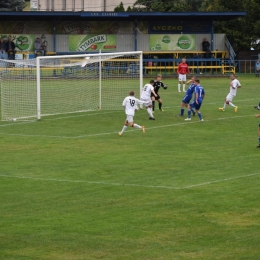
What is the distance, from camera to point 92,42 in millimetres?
63781

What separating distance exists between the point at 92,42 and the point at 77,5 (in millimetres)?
35914

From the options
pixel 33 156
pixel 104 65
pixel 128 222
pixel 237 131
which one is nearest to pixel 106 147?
pixel 33 156

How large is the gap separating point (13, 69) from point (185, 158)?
2007 centimetres

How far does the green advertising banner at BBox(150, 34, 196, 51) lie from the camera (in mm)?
64562

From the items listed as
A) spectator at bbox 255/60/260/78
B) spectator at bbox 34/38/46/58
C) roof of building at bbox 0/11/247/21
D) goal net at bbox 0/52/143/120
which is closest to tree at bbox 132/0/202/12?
roof of building at bbox 0/11/247/21

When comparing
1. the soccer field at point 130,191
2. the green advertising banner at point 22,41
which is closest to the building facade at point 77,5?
the green advertising banner at point 22,41

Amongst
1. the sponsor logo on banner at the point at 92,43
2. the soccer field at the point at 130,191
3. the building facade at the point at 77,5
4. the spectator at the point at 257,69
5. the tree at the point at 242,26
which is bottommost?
the soccer field at the point at 130,191

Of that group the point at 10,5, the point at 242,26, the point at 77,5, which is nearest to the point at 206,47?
the point at 242,26

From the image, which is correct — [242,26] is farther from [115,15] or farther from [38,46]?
[38,46]

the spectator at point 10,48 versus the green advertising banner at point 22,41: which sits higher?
the green advertising banner at point 22,41

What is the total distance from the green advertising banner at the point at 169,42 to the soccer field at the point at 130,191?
106ft

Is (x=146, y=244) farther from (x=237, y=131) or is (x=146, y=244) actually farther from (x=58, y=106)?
(x=58, y=106)

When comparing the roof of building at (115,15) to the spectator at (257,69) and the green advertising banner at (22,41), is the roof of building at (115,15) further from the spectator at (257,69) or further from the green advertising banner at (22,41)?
the spectator at (257,69)

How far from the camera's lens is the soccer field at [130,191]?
13898mm
